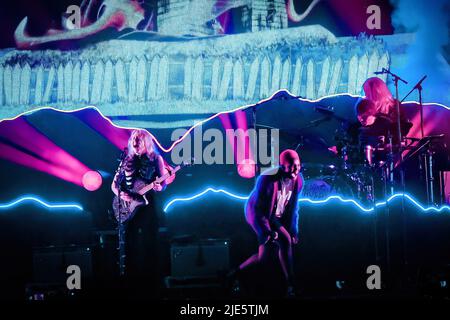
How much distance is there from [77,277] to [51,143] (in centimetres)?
124

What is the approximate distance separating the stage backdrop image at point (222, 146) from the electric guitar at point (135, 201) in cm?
2

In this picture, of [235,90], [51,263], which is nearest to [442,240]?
[235,90]

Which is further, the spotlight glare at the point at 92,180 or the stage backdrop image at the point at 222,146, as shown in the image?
the spotlight glare at the point at 92,180

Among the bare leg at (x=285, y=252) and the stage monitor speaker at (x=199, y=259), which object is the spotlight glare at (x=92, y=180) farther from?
the bare leg at (x=285, y=252)

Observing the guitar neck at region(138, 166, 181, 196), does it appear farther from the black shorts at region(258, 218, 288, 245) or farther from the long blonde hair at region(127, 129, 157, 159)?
the black shorts at region(258, 218, 288, 245)

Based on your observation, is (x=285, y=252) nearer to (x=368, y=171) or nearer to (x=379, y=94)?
(x=368, y=171)

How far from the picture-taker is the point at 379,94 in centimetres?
535

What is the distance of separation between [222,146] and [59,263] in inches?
68.8

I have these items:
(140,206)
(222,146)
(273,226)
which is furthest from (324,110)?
(140,206)

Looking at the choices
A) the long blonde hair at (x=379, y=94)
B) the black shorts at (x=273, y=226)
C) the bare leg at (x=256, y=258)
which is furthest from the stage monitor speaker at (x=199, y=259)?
the long blonde hair at (x=379, y=94)

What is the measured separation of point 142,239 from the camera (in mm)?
5281

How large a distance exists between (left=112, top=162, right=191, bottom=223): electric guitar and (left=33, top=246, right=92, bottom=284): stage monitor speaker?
16.1 inches

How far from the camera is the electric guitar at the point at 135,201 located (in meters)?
5.28
